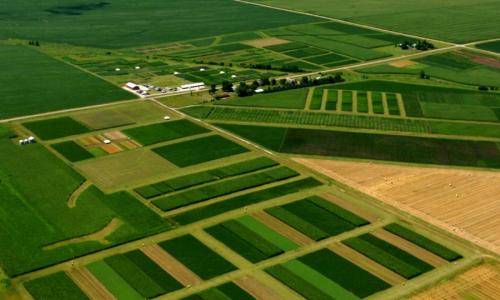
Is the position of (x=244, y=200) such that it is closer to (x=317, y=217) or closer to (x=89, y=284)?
(x=317, y=217)

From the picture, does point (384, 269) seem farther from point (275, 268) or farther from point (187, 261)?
point (187, 261)

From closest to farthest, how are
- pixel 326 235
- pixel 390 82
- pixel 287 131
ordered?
pixel 326 235 < pixel 287 131 < pixel 390 82

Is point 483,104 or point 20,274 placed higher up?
point 483,104

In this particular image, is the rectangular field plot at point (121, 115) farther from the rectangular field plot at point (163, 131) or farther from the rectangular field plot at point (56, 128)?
the rectangular field plot at point (163, 131)

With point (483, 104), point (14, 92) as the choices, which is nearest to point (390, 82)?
point (483, 104)

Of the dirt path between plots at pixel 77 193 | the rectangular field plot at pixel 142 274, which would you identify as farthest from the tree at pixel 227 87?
the rectangular field plot at pixel 142 274
